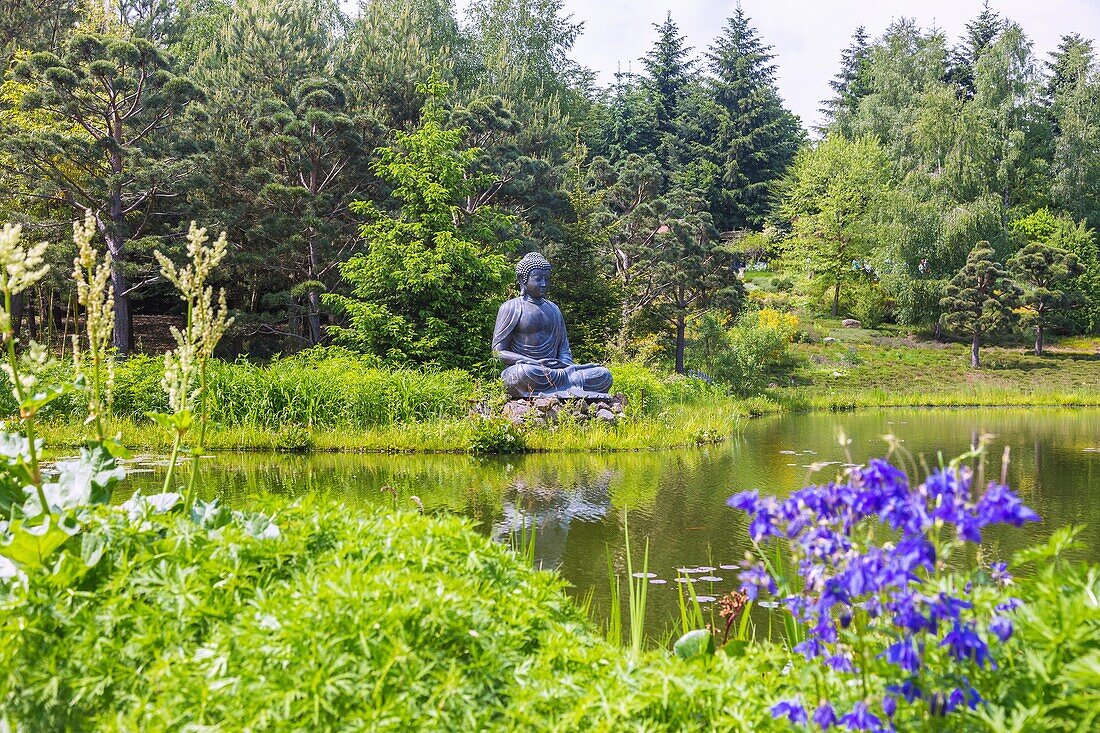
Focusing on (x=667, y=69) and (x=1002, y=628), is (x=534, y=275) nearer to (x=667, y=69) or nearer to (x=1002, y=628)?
(x=1002, y=628)

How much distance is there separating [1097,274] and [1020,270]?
4.61 m

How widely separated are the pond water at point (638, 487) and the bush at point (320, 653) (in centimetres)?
74

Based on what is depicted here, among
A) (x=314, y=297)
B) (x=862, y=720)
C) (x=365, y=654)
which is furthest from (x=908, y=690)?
(x=314, y=297)

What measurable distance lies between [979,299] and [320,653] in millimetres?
29713

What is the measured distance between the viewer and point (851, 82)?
47.6 m

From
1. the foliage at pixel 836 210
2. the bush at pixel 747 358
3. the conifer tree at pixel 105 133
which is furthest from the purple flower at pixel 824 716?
the foliage at pixel 836 210

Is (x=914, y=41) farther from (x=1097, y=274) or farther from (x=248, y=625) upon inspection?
(x=248, y=625)

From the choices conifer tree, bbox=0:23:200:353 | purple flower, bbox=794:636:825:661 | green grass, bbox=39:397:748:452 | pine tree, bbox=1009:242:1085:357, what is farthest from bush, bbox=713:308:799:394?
purple flower, bbox=794:636:825:661

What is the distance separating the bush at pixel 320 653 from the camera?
186 cm

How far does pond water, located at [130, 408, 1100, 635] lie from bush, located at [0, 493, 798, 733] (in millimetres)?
740

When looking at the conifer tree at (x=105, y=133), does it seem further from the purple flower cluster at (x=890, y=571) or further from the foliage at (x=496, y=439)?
the purple flower cluster at (x=890, y=571)

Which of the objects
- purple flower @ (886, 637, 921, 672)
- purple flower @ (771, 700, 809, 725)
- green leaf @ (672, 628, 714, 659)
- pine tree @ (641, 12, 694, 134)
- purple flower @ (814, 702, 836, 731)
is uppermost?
pine tree @ (641, 12, 694, 134)

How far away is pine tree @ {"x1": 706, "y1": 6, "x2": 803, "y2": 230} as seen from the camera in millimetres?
41750

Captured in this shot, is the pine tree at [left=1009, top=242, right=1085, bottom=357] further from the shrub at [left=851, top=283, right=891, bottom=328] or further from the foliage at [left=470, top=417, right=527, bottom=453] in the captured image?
the foliage at [left=470, top=417, right=527, bottom=453]
